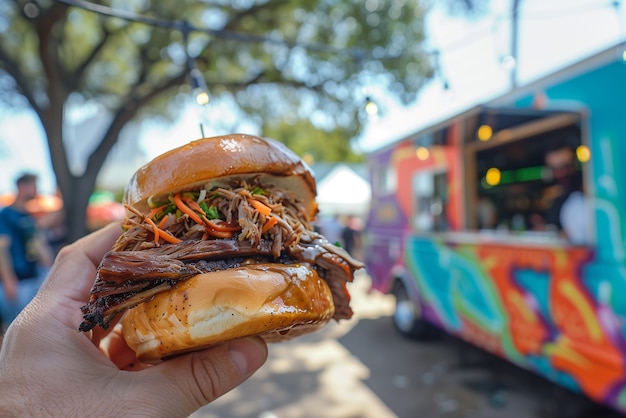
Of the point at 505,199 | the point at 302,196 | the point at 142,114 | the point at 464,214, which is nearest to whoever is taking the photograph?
the point at 302,196

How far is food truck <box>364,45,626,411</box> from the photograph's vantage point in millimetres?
3613

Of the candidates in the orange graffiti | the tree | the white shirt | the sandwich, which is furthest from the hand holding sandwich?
the tree

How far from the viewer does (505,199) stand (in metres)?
8.70

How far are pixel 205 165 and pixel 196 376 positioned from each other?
3.04 feet

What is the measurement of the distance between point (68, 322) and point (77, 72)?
9417mm

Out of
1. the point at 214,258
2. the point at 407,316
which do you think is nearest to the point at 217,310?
the point at 214,258

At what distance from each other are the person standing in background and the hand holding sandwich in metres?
3.98

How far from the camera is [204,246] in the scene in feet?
5.86

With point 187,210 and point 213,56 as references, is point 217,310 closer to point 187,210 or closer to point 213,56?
point 187,210

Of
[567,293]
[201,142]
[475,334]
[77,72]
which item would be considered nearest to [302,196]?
[201,142]

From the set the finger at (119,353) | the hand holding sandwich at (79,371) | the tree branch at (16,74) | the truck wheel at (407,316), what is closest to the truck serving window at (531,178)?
the truck wheel at (407,316)

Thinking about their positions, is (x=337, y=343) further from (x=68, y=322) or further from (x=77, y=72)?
(x=77, y=72)

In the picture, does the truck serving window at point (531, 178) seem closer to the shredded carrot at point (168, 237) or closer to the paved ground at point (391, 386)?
the paved ground at point (391, 386)

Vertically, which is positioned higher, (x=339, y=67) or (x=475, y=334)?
(x=339, y=67)
